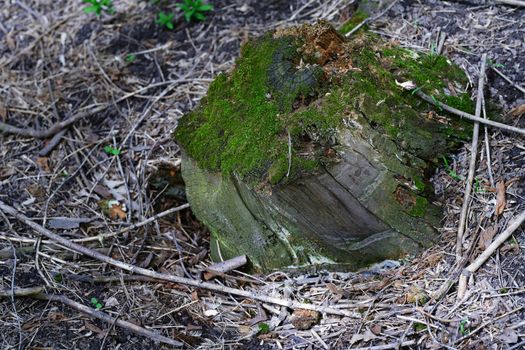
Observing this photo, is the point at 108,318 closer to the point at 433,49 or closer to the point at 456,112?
the point at 456,112

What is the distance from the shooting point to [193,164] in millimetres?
3572

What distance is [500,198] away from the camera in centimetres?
315

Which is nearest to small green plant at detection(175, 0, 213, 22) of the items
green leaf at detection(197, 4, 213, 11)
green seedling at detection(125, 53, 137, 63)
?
green leaf at detection(197, 4, 213, 11)

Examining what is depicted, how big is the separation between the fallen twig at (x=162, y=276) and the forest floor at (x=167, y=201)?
0.11 feet

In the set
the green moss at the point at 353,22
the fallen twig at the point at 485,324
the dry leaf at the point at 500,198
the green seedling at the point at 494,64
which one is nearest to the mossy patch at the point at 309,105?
the green seedling at the point at 494,64

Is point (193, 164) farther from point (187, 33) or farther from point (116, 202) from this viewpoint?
point (187, 33)

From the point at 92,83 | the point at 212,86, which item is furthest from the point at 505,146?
the point at 92,83

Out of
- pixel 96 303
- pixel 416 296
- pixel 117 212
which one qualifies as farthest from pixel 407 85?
pixel 96 303

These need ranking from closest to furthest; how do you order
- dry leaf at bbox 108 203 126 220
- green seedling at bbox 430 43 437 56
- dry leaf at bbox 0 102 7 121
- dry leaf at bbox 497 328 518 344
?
dry leaf at bbox 497 328 518 344 < green seedling at bbox 430 43 437 56 < dry leaf at bbox 108 203 126 220 < dry leaf at bbox 0 102 7 121

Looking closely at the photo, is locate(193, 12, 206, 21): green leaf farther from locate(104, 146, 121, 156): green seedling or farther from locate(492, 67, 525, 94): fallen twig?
locate(492, 67, 525, 94): fallen twig

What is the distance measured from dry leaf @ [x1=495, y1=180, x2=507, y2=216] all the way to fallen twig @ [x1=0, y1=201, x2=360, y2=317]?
87 centimetres

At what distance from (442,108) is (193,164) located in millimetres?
1439

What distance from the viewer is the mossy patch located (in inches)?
123

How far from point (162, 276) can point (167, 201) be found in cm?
77
